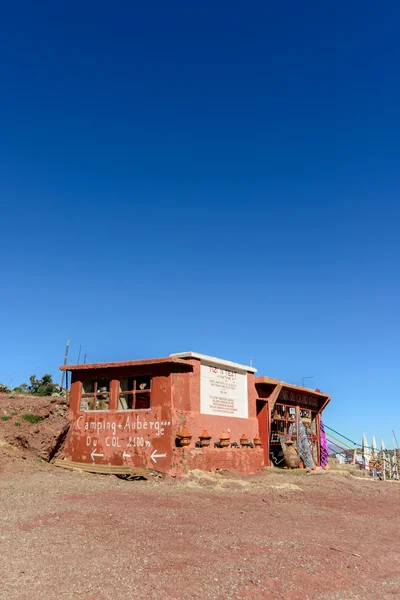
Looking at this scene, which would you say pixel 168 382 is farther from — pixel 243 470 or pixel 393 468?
pixel 393 468

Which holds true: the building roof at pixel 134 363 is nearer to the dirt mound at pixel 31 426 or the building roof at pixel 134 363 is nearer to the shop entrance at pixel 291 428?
the dirt mound at pixel 31 426

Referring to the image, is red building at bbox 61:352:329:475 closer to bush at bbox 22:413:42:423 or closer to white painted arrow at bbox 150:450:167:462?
white painted arrow at bbox 150:450:167:462

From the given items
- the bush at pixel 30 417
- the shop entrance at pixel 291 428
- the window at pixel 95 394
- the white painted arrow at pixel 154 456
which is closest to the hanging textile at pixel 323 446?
the shop entrance at pixel 291 428

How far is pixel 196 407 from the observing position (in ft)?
54.9

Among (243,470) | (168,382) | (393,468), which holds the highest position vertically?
(168,382)

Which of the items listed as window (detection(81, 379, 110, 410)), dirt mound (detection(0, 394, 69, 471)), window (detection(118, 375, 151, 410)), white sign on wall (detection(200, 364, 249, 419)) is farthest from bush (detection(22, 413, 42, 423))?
white sign on wall (detection(200, 364, 249, 419))

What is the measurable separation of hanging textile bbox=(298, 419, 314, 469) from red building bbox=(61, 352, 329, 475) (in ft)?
11.5

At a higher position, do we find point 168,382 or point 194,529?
point 168,382

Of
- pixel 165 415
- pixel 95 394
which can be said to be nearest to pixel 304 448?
pixel 165 415

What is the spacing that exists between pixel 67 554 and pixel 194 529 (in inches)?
107

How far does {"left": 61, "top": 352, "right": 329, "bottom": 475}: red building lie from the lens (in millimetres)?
15930

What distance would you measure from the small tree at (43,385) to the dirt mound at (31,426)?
15.6 metres

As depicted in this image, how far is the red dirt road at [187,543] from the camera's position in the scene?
238 inches

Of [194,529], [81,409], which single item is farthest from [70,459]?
[194,529]
